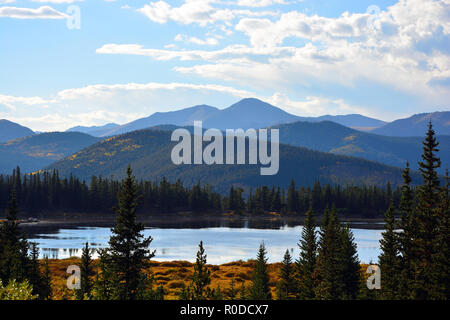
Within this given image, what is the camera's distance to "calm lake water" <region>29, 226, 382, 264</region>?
387ft

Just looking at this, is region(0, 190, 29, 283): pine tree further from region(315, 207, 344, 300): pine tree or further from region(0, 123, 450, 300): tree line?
region(315, 207, 344, 300): pine tree

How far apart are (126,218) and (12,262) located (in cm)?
1548

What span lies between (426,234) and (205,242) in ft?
336

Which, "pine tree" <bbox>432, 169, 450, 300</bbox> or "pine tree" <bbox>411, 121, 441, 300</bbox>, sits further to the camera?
"pine tree" <bbox>411, 121, 441, 300</bbox>

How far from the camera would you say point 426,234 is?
47.6 metres

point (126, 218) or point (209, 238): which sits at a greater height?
point (126, 218)

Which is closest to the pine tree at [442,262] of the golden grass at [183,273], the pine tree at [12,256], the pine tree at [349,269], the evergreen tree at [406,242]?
the evergreen tree at [406,242]

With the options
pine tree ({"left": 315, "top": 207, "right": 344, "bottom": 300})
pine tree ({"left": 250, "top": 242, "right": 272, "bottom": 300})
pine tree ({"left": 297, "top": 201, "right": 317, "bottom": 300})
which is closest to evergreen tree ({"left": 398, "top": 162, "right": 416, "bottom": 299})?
pine tree ({"left": 315, "top": 207, "right": 344, "bottom": 300})

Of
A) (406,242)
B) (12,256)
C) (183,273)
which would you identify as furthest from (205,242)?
(406,242)

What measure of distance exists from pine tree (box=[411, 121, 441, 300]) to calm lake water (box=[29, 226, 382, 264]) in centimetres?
5907

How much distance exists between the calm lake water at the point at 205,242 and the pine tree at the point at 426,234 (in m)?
59.1
